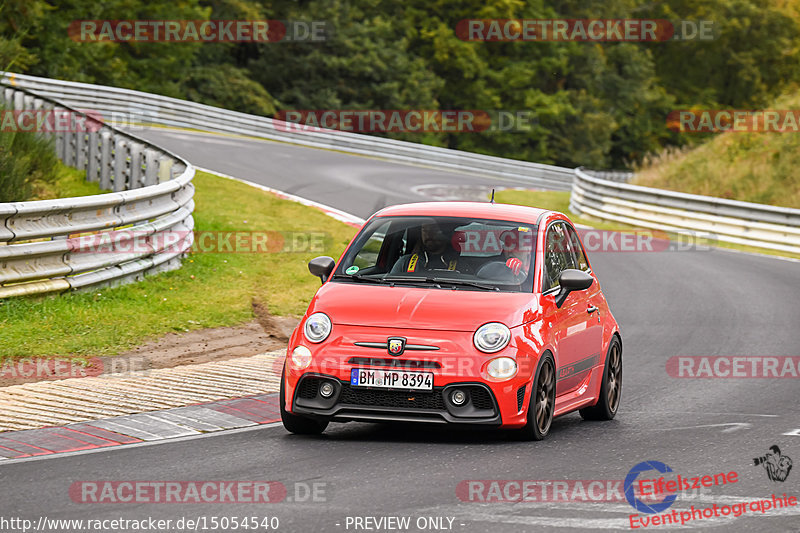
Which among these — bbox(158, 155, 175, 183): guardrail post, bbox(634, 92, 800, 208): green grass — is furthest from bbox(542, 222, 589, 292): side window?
bbox(634, 92, 800, 208): green grass

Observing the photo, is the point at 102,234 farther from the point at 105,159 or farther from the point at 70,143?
the point at 70,143

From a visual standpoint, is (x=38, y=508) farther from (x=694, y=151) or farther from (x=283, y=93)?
(x=283, y=93)

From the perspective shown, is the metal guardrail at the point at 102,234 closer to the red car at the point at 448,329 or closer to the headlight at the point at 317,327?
the red car at the point at 448,329

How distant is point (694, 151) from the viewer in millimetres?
39344

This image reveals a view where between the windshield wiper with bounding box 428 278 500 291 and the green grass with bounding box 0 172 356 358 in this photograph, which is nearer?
the windshield wiper with bounding box 428 278 500 291

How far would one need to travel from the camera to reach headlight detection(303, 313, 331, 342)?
8000mm

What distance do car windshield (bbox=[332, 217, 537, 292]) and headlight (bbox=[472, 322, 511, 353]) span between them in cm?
64

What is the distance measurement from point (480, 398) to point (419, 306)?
744mm

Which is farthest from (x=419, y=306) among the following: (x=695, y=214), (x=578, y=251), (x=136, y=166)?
(x=695, y=214)

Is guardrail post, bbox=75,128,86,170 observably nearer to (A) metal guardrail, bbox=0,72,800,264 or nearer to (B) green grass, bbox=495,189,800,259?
(A) metal guardrail, bbox=0,72,800,264

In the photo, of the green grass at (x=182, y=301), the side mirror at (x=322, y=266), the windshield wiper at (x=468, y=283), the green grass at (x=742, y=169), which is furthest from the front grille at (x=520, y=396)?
the green grass at (x=742, y=169)

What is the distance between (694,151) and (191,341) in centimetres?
2992

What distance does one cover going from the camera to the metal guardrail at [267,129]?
4003cm

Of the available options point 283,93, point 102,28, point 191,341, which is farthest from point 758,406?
point 283,93
